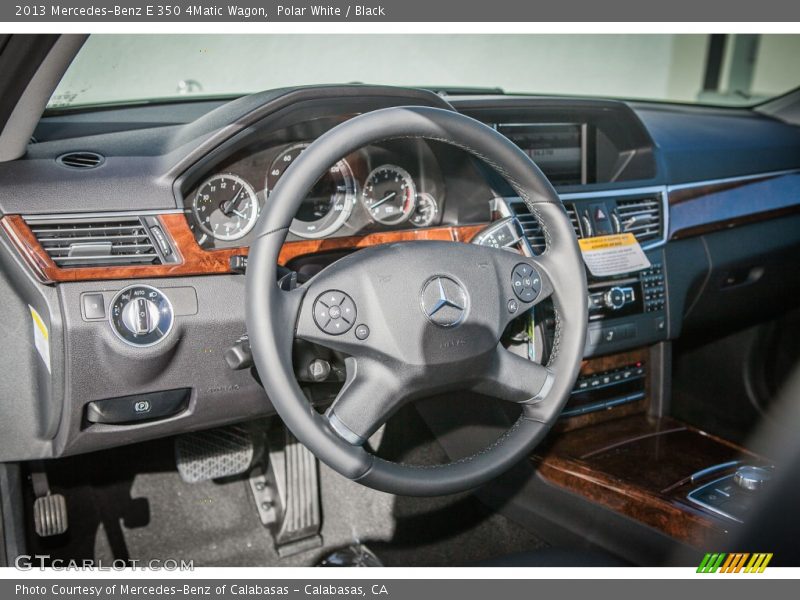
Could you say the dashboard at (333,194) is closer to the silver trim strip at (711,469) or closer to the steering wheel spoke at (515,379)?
the steering wheel spoke at (515,379)

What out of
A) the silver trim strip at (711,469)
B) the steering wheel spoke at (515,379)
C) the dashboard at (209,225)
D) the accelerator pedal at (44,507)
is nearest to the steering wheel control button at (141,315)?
the dashboard at (209,225)

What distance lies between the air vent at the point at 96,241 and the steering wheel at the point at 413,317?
43 centimetres

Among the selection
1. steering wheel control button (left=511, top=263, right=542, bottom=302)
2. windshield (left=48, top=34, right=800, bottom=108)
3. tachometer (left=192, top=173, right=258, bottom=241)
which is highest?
windshield (left=48, top=34, right=800, bottom=108)

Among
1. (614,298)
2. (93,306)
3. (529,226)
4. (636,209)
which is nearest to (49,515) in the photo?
(93,306)

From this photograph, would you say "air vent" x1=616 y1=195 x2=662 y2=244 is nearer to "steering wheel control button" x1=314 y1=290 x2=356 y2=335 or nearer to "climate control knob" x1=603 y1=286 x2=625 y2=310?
"climate control knob" x1=603 y1=286 x2=625 y2=310

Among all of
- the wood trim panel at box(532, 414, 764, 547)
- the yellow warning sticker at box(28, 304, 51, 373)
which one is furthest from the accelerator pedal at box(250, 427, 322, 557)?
the yellow warning sticker at box(28, 304, 51, 373)

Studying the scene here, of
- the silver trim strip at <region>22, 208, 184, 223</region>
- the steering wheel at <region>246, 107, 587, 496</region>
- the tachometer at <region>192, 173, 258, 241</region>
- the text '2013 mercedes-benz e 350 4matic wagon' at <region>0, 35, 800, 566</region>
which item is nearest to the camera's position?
the steering wheel at <region>246, 107, 587, 496</region>

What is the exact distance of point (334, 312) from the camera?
4.48 ft

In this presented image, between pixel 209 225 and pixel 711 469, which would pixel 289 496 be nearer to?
pixel 209 225

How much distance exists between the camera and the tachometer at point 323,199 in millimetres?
1803

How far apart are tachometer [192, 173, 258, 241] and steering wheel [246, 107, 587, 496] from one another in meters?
0.44

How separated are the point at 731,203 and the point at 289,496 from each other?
5.74 ft

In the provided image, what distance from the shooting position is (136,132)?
1762mm

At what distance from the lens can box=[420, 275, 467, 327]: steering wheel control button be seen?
141cm
